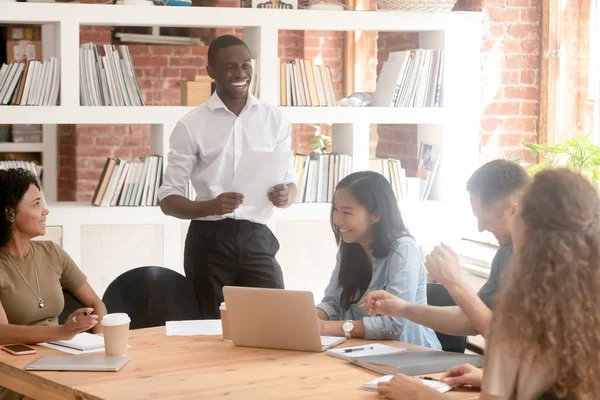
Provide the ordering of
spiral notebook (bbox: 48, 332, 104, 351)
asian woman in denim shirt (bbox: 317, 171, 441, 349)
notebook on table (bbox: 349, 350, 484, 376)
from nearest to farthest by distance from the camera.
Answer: notebook on table (bbox: 349, 350, 484, 376), spiral notebook (bbox: 48, 332, 104, 351), asian woman in denim shirt (bbox: 317, 171, 441, 349)

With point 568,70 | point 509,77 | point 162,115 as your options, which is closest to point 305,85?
point 162,115

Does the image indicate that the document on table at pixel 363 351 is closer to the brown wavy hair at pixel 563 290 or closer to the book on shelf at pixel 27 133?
the brown wavy hair at pixel 563 290

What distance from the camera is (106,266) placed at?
4.55 metres

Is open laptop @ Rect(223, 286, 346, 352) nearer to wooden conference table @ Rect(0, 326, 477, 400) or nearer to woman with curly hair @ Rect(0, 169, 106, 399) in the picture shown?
wooden conference table @ Rect(0, 326, 477, 400)

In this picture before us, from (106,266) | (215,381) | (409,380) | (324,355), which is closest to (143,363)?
(215,381)

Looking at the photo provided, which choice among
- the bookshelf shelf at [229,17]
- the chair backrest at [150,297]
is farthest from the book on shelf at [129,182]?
the chair backrest at [150,297]

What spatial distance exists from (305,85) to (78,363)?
8.35 ft

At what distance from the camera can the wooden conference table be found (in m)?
2.34

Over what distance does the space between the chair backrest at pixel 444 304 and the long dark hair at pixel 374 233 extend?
0.31m

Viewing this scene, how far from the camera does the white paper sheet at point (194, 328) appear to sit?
3053 millimetres

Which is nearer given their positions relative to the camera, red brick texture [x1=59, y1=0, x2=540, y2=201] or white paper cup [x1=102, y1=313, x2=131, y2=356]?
white paper cup [x1=102, y1=313, x2=131, y2=356]

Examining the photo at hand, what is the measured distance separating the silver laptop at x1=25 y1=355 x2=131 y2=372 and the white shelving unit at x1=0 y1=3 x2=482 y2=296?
1906 mm

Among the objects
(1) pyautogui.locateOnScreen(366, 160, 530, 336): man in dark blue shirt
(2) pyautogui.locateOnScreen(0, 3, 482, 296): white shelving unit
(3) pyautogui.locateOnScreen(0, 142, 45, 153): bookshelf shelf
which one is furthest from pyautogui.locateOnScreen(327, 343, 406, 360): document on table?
(3) pyautogui.locateOnScreen(0, 142, 45, 153): bookshelf shelf

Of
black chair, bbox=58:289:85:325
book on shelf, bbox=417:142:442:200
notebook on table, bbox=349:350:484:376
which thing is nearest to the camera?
notebook on table, bbox=349:350:484:376
